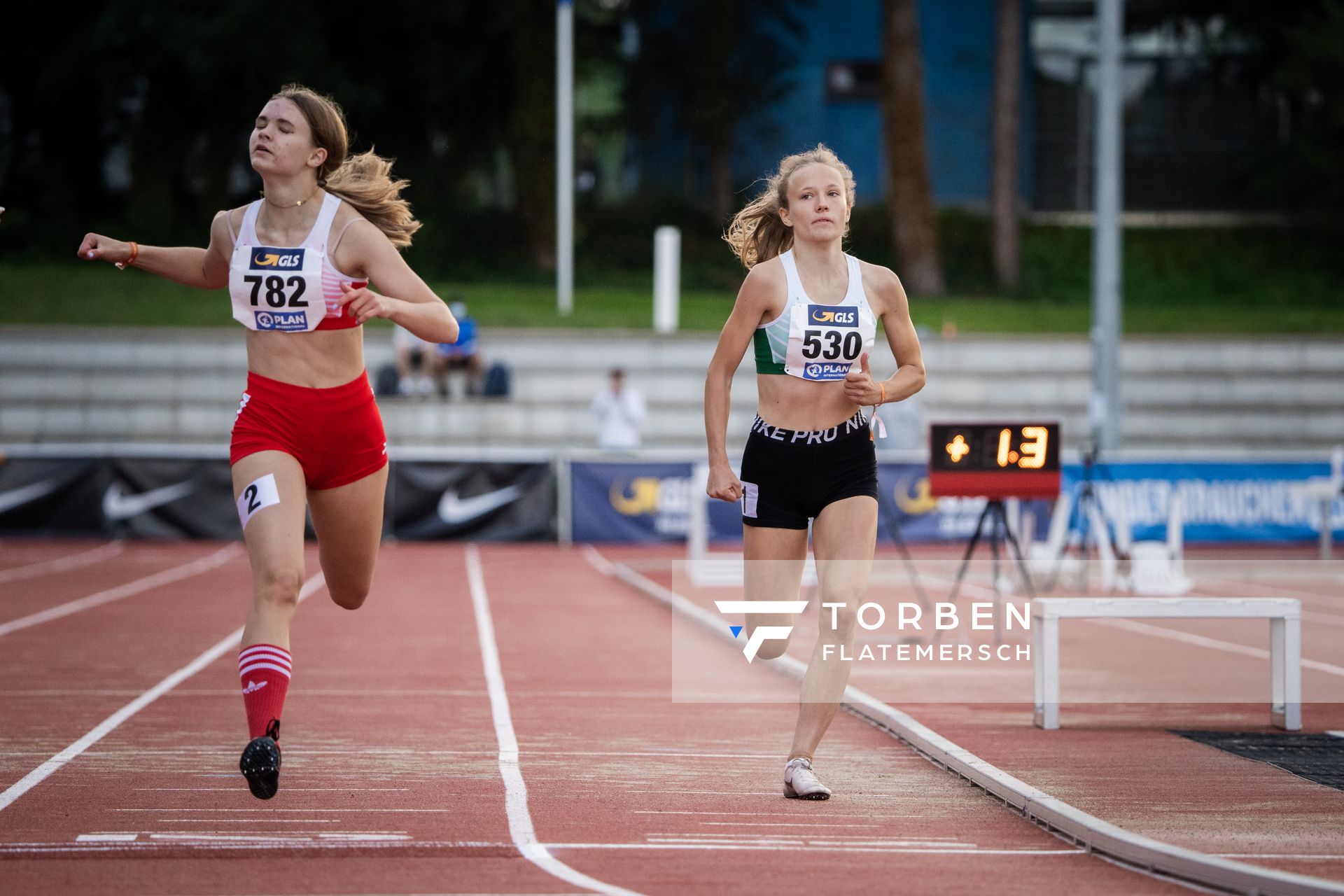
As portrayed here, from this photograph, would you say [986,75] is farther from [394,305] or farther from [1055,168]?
[394,305]

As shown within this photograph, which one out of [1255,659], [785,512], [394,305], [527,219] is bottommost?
[1255,659]

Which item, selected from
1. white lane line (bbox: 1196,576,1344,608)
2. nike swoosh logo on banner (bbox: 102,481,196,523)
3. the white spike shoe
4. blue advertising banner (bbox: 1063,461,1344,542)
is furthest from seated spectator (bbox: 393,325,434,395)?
the white spike shoe

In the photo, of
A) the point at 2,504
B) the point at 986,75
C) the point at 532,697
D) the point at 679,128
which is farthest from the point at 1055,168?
the point at 532,697

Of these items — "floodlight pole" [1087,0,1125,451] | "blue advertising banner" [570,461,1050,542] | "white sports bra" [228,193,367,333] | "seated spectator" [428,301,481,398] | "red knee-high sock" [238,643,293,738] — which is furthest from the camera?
"seated spectator" [428,301,481,398]

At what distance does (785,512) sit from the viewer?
6.21m

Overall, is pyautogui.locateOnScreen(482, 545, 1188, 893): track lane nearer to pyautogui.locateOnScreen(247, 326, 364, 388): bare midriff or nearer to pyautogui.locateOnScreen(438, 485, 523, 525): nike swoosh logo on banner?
pyautogui.locateOnScreen(247, 326, 364, 388): bare midriff

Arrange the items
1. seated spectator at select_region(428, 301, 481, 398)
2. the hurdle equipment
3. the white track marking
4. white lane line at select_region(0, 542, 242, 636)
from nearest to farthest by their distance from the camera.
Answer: the white track marking
white lane line at select_region(0, 542, 242, 636)
the hurdle equipment
seated spectator at select_region(428, 301, 481, 398)

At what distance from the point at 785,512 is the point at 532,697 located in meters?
3.43

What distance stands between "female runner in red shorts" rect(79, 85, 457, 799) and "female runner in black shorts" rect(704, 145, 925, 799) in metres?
1.19

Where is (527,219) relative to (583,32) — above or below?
below

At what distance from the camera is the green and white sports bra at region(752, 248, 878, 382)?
20.2 ft

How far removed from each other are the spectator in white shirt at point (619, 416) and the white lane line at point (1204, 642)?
10.3 meters

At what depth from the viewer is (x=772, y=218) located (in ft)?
21.6

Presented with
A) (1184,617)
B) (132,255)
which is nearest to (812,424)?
(132,255)
